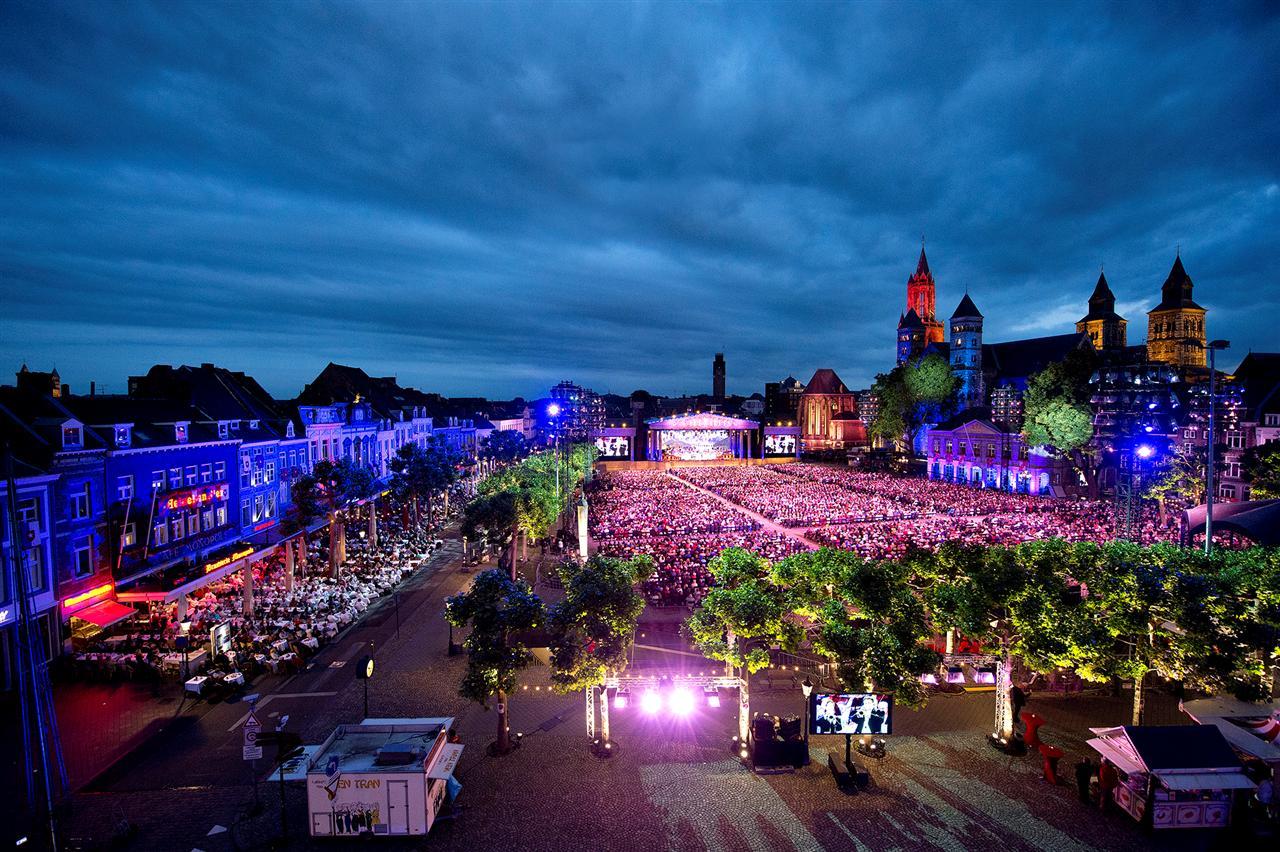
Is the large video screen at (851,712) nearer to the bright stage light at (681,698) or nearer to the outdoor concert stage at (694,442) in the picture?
the bright stage light at (681,698)

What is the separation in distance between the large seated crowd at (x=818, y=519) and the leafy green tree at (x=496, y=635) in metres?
11.6

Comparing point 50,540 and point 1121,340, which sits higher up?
point 1121,340

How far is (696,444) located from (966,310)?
5100cm

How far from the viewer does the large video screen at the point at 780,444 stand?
114m

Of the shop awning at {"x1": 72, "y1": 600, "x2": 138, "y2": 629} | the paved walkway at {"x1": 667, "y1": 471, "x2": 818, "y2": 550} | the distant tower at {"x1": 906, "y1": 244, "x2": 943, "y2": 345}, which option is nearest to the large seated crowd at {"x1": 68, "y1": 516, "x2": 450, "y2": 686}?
the shop awning at {"x1": 72, "y1": 600, "x2": 138, "y2": 629}

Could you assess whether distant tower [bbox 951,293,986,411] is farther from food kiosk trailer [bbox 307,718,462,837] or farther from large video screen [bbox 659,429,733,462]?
food kiosk trailer [bbox 307,718,462,837]

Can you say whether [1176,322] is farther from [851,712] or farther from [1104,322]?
[851,712]

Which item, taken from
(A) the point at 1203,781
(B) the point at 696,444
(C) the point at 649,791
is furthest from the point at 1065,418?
(C) the point at 649,791

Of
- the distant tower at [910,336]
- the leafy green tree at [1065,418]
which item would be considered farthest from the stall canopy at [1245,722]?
the distant tower at [910,336]

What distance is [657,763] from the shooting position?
47.6 feet

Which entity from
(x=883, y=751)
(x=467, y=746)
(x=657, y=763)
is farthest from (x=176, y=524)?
(x=883, y=751)

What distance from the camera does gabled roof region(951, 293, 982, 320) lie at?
98250 mm

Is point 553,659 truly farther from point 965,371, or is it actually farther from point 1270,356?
point 965,371

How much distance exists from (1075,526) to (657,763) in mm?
35557
